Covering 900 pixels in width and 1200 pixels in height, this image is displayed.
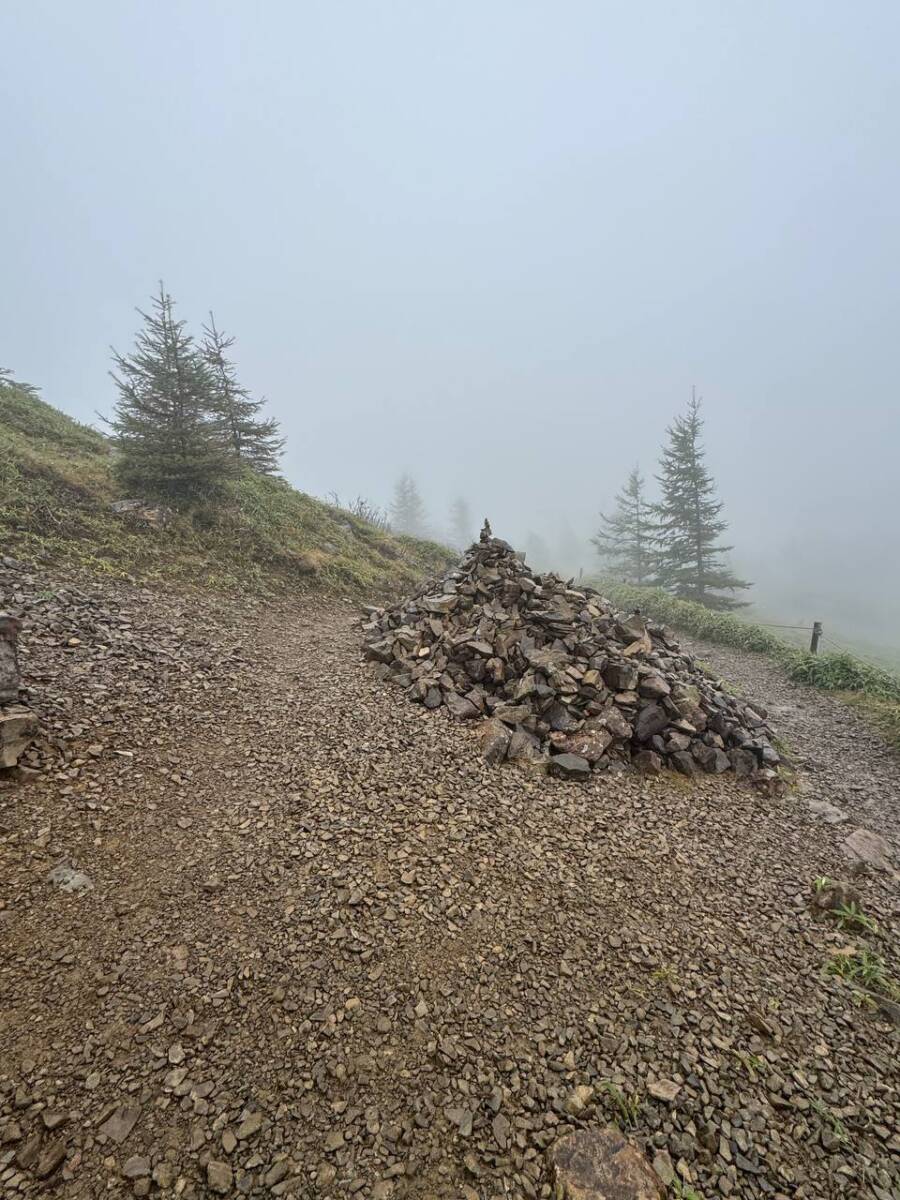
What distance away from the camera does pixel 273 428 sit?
19.1 meters

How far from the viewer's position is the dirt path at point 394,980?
100 inches

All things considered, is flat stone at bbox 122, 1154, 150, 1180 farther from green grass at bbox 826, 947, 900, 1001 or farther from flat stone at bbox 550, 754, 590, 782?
green grass at bbox 826, 947, 900, 1001

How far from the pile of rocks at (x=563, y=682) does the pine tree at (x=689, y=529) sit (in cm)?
1846

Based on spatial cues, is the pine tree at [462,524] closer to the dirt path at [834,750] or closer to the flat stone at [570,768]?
the dirt path at [834,750]

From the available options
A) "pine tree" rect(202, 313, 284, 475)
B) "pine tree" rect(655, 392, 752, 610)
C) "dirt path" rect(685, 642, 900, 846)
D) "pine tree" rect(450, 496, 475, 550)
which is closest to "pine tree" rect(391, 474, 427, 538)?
"pine tree" rect(450, 496, 475, 550)

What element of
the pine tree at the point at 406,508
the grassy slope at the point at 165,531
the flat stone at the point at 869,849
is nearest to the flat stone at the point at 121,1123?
the flat stone at the point at 869,849

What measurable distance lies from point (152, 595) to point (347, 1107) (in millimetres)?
9009

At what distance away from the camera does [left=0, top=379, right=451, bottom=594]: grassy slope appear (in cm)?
985

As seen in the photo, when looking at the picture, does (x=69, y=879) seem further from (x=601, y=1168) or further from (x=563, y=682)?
(x=563, y=682)

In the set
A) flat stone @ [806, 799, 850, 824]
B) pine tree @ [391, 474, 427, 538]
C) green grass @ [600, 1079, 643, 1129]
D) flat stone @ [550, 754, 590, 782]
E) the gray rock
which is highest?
pine tree @ [391, 474, 427, 538]

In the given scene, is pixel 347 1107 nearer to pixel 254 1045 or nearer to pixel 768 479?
pixel 254 1045

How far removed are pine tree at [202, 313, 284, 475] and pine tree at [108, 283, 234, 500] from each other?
13.7 ft

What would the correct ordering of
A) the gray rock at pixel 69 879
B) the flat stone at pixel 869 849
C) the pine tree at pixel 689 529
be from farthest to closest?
the pine tree at pixel 689 529 < the flat stone at pixel 869 849 < the gray rock at pixel 69 879

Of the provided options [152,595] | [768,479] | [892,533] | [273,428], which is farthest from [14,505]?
[768,479]
